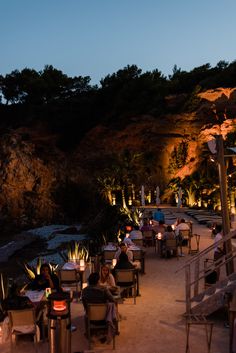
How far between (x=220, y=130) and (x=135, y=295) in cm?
2600

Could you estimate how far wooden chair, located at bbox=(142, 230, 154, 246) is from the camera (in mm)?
17000

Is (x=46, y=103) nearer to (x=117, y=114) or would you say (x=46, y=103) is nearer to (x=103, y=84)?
(x=103, y=84)

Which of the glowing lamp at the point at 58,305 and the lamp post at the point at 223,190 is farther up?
the lamp post at the point at 223,190

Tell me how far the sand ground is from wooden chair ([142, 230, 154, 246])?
557 centimetres

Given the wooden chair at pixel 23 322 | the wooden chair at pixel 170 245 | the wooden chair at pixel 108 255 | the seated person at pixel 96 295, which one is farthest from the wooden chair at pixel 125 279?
the wooden chair at pixel 170 245

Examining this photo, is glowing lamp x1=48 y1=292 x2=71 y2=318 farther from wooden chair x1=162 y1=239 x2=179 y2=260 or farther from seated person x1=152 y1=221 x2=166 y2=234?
seated person x1=152 y1=221 x2=166 y2=234

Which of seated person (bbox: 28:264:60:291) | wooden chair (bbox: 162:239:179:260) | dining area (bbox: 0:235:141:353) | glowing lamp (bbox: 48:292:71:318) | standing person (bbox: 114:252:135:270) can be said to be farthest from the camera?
wooden chair (bbox: 162:239:179:260)

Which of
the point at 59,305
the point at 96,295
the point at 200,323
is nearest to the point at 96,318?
the point at 96,295

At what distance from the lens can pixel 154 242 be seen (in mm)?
17312

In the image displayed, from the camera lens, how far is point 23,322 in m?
6.94

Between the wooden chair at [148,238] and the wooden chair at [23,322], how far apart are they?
33.6ft

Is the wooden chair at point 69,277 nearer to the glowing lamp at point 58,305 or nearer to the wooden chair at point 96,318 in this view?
the wooden chair at point 96,318

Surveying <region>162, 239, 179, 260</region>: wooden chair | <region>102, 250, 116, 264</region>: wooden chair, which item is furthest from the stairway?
<region>162, 239, 179, 260</region>: wooden chair

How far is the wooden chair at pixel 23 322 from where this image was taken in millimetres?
6845
